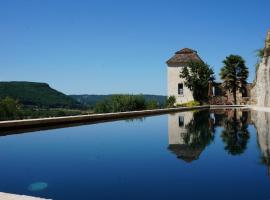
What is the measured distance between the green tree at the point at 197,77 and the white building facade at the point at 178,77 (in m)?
1.10

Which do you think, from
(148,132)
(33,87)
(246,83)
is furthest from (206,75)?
(33,87)

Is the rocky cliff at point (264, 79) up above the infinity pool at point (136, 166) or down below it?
above

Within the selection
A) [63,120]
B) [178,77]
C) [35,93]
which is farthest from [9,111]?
[35,93]

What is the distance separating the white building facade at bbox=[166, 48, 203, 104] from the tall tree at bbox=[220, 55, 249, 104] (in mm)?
2662

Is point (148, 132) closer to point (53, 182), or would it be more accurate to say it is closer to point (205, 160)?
point (205, 160)

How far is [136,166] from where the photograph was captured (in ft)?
19.3

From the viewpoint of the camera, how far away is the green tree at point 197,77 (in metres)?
32.7

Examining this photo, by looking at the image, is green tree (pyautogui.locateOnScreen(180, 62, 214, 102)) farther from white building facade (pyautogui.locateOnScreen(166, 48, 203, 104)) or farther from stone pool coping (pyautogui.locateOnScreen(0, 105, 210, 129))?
stone pool coping (pyautogui.locateOnScreen(0, 105, 210, 129))

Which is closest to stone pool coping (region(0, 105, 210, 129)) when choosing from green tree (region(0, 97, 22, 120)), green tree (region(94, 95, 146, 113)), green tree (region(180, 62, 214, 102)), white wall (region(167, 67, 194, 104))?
green tree (region(0, 97, 22, 120))

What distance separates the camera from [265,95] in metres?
24.8

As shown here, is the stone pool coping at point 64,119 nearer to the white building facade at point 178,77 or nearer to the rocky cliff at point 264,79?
the rocky cliff at point 264,79

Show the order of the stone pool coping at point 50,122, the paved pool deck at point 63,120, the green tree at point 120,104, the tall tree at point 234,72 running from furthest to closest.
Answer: the tall tree at point 234,72, the green tree at point 120,104, the paved pool deck at point 63,120, the stone pool coping at point 50,122

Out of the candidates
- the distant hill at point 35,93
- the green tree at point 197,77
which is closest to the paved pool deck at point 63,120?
the green tree at point 197,77

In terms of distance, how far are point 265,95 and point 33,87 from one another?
218 feet
